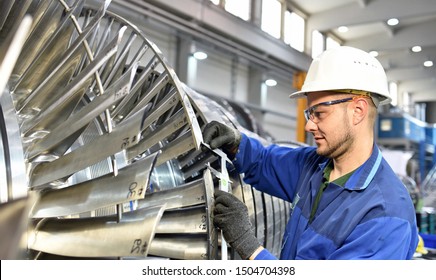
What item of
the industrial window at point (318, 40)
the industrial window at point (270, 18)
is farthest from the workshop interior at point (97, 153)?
the industrial window at point (270, 18)

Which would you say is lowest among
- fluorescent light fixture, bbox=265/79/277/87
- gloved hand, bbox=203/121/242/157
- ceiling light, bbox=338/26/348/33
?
gloved hand, bbox=203/121/242/157

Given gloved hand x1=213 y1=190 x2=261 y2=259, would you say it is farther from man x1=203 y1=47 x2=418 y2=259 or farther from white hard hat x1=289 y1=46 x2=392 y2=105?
white hard hat x1=289 y1=46 x2=392 y2=105

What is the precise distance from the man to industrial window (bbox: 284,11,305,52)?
2646 mm

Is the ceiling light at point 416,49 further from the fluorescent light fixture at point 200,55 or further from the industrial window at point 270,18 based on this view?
the fluorescent light fixture at point 200,55

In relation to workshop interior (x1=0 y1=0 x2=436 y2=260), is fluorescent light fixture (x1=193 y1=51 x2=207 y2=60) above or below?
above

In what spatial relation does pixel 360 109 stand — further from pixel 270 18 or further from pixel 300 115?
pixel 300 115

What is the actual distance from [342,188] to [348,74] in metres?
0.25

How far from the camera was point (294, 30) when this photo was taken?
386cm

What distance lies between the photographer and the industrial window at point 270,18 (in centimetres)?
437

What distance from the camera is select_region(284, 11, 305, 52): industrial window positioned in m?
3.66

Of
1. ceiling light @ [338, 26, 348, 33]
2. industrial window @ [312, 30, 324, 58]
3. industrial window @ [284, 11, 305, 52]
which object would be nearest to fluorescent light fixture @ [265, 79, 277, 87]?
industrial window @ [284, 11, 305, 52]

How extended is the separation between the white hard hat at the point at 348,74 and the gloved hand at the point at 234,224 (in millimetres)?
314
